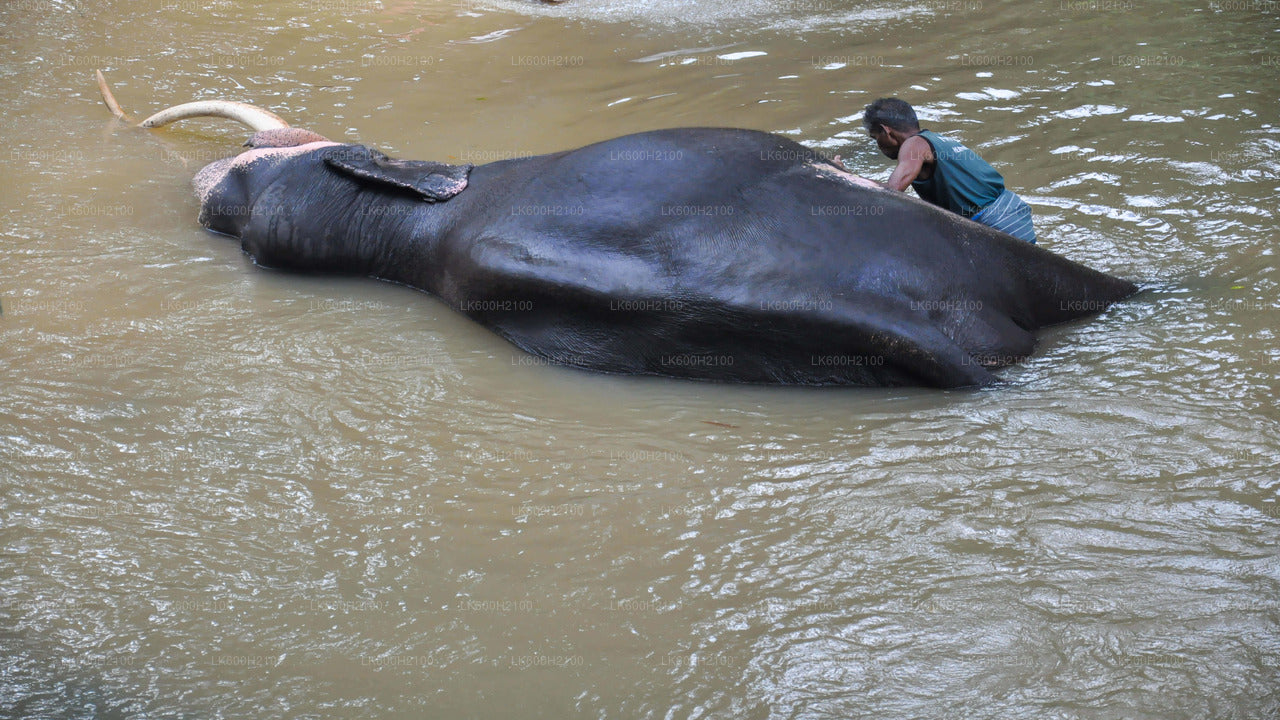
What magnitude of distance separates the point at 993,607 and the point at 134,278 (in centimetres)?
432

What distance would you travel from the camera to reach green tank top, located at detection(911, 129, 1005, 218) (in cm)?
502

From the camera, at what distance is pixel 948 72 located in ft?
25.8

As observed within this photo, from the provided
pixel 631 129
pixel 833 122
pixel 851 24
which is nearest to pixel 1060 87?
pixel 833 122

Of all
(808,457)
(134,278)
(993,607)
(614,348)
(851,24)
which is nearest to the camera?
(993,607)

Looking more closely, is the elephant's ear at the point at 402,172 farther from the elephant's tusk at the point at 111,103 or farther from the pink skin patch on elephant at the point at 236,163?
the elephant's tusk at the point at 111,103

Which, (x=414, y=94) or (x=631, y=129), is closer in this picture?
(x=631, y=129)

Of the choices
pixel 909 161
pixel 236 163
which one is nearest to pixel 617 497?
pixel 909 161

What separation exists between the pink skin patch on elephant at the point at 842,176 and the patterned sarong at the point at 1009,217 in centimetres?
81

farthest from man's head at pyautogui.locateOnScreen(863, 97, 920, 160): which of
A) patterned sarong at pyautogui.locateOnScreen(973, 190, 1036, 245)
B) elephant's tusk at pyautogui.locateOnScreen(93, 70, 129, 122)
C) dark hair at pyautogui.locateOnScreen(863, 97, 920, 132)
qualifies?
elephant's tusk at pyautogui.locateOnScreen(93, 70, 129, 122)

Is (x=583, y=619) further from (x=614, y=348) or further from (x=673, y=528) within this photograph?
(x=614, y=348)

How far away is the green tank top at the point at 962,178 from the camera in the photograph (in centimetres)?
502

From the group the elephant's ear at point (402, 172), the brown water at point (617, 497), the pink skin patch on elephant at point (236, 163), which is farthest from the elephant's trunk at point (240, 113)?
the elephant's ear at point (402, 172)

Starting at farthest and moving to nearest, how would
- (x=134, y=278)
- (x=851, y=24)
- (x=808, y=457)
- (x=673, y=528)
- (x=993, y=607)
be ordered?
1. (x=851, y=24)
2. (x=134, y=278)
3. (x=808, y=457)
4. (x=673, y=528)
5. (x=993, y=607)

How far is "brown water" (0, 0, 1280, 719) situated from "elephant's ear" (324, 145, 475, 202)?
21.1 inches
